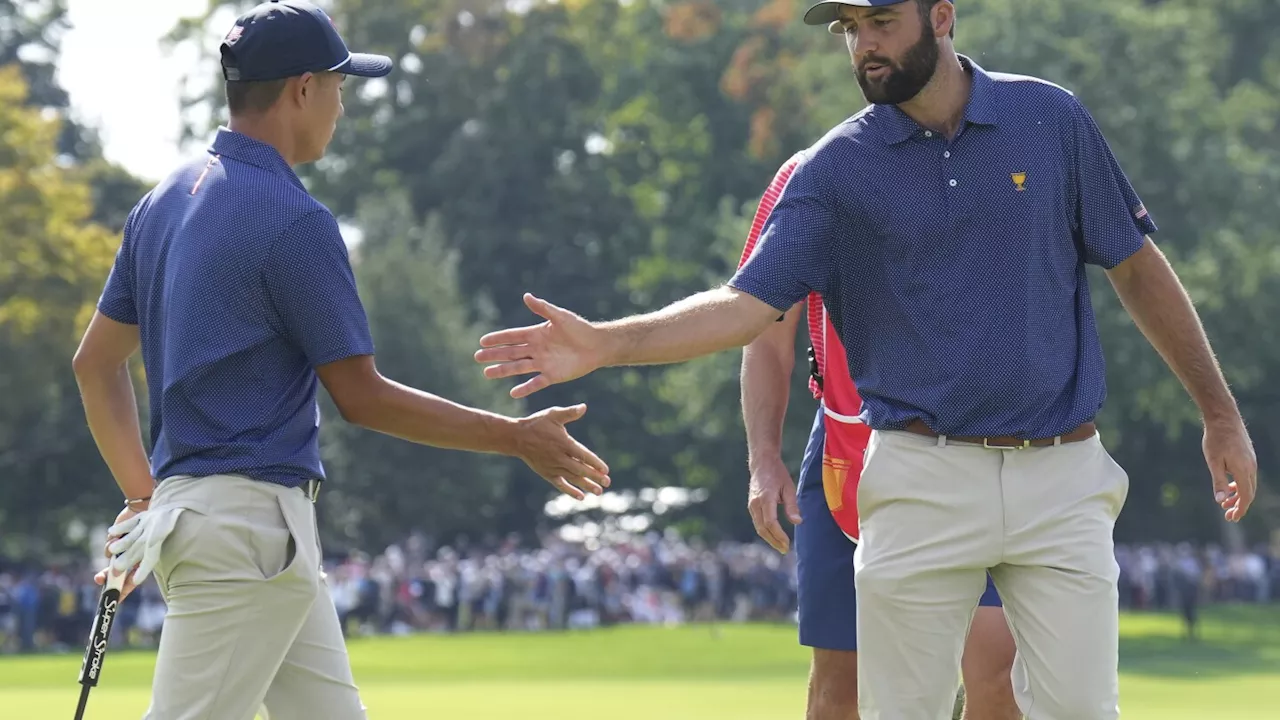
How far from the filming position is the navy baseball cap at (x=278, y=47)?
18.8 feet

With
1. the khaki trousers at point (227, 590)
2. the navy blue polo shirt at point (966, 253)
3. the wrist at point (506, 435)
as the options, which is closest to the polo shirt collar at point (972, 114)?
the navy blue polo shirt at point (966, 253)

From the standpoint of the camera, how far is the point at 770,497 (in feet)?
23.7

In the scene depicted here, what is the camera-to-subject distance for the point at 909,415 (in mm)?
5910

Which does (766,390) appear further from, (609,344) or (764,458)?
(609,344)

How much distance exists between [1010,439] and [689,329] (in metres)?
0.94

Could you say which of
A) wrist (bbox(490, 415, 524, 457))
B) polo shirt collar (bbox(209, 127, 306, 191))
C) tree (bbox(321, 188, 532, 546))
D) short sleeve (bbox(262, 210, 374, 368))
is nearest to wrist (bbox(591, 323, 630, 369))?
wrist (bbox(490, 415, 524, 457))

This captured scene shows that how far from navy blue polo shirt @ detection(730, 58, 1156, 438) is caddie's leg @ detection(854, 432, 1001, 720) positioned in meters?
0.11

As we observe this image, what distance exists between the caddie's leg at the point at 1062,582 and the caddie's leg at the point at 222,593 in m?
1.94

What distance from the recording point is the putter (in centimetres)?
573

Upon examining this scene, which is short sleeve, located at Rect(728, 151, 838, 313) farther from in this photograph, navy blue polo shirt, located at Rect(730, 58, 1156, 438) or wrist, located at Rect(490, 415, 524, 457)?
wrist, located at Rect(490, 415, 524, 457)

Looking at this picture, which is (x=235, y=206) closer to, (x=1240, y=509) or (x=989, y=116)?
(x=989, y=116)

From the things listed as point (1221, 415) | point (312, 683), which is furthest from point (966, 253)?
point (312, 683)

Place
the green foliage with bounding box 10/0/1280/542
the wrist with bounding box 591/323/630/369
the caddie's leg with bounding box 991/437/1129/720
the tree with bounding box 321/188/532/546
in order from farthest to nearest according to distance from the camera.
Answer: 1. the tree with bounding box 321/188/532/546
2. the green foliage with bounding box 10/0/1280/542
3. the caddie's leg with bounding box 991/437/1129/720
4. the wrist with bounding box 591/323/630/369

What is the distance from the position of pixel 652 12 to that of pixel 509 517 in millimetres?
16354
